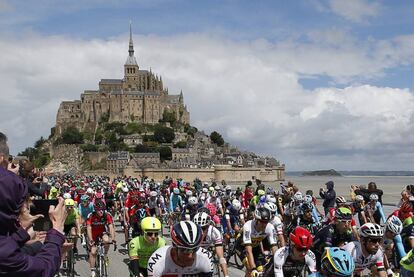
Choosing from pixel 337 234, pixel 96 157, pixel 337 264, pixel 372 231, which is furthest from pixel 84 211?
pixel 96 157

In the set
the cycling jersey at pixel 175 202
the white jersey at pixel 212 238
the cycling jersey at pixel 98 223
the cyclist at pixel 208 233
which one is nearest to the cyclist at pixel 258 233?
the cyclist at pixel 208 233

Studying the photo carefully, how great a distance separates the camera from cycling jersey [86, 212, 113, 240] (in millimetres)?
12102

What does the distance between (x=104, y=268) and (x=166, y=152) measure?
12835 cm

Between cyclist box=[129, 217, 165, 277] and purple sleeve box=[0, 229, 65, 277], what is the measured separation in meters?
4.45

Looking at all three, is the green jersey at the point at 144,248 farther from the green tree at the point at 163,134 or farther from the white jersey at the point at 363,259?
the green tree at the point at 163,134

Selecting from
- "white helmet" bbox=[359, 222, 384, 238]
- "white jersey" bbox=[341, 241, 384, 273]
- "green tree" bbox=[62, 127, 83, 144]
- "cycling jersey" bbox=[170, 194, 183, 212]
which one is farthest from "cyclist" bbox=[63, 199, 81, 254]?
"green tree" bbox=[62, 127, 83, 144]

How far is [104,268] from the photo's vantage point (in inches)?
474

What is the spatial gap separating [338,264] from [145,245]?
3.79 m

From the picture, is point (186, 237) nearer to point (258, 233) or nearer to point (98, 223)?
point (258, 233)

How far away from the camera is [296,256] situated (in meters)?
6.55

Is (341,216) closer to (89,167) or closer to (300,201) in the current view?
(300,201)

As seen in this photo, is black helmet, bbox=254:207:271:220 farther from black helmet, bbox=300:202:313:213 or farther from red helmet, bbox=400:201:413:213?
black helmet, bbox=300:202:313:213

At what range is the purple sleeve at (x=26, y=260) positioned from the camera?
327 cm

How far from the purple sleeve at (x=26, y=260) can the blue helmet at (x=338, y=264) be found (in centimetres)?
273
